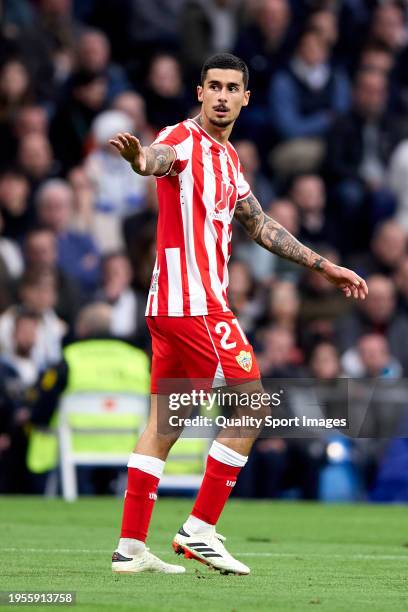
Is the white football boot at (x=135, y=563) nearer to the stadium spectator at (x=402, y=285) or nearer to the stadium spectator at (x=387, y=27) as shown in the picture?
the stadium spectator at (x=402, y=285)

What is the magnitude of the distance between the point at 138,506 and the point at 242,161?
9.42 metres

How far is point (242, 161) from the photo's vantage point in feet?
54.0

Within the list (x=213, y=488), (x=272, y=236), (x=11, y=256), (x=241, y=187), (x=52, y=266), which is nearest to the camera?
(x=213, y=488)

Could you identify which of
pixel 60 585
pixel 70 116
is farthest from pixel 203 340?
pixel 70 116

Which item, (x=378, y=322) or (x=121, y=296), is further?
(x=378, y=322)

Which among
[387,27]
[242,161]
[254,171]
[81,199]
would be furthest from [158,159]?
[387,27]

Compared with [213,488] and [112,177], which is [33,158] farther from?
[213,488]

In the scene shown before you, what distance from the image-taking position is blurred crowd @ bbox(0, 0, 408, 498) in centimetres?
1470

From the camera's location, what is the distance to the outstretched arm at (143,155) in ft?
22.0

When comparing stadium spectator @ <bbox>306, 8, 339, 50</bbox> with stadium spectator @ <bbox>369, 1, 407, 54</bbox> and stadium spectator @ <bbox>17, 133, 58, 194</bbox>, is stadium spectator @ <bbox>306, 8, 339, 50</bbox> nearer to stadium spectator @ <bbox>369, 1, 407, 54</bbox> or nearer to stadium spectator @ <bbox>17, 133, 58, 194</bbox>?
stadium spectator @ <bbox>369, 1, 407, 54</bbox>

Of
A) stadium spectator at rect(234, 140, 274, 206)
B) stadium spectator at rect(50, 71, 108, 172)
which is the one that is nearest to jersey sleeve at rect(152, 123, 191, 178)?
stadium spectator at rect(234, 140, 274, 206)

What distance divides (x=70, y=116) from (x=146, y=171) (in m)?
9.99

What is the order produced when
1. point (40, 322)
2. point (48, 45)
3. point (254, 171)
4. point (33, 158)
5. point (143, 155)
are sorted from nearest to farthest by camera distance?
point (143, 155), point (40, 322), point (33, 158), point (254, 171), point (48, 45)

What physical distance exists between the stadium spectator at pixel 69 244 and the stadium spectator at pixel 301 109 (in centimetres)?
286
